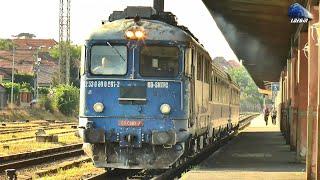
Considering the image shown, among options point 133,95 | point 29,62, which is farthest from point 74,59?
point 133,95

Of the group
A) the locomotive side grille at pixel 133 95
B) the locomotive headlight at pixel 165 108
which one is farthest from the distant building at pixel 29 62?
the locomotive headlight at pixel 165 108

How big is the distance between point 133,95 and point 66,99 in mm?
53795

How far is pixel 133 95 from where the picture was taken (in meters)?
14.1

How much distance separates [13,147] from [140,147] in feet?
36.5

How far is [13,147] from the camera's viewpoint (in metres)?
23.9

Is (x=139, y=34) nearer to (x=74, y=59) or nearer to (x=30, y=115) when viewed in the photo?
(x=30, y=115)

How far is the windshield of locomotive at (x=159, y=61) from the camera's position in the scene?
46.8 ft

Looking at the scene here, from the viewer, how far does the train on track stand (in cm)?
1394

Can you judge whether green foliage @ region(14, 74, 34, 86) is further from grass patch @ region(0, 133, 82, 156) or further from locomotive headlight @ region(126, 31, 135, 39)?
locomotive headlight @ region(126, 31, 135, 39)

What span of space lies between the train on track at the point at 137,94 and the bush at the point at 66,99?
52.0 metres

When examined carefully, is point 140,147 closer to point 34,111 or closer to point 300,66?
point 300,66

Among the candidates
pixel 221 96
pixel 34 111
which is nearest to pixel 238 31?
pixel 221 96

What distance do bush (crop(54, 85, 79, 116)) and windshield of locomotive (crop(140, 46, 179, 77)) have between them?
52.2 m

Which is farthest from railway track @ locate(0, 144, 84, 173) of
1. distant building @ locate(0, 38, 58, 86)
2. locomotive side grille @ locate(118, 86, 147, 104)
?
distant building @ locate(0, 38, 58, 86)
